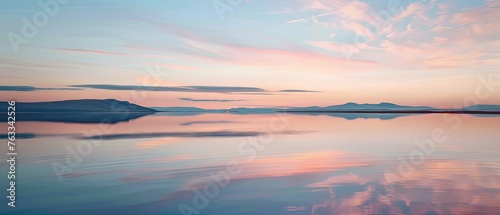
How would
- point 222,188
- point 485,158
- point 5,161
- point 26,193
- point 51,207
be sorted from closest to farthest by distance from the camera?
point 51,207 → point 26,193 → point 222,188 → point 5,161 → point 485,158

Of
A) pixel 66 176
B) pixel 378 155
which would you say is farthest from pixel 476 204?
pixel 66 176

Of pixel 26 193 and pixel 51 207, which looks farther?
pixel 26 193

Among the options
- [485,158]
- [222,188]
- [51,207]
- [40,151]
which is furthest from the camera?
[40,151]

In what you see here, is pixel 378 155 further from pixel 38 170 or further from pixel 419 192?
pixel 38 170

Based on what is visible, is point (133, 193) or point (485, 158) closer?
point (133, 193)

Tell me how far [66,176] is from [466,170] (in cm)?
1080

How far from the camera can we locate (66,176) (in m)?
9.63

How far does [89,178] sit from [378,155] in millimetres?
9551

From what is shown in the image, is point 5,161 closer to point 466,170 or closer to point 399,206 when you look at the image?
point 399,206

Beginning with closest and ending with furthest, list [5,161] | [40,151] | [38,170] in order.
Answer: [38,170], [5,161], [40,151]

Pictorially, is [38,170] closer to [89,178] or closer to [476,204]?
[89,178]

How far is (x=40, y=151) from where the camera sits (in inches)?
543

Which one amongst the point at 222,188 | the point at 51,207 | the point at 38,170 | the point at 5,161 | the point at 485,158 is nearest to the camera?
the point at 51,207

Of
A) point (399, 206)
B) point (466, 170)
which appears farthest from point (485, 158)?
point (399, 206)
